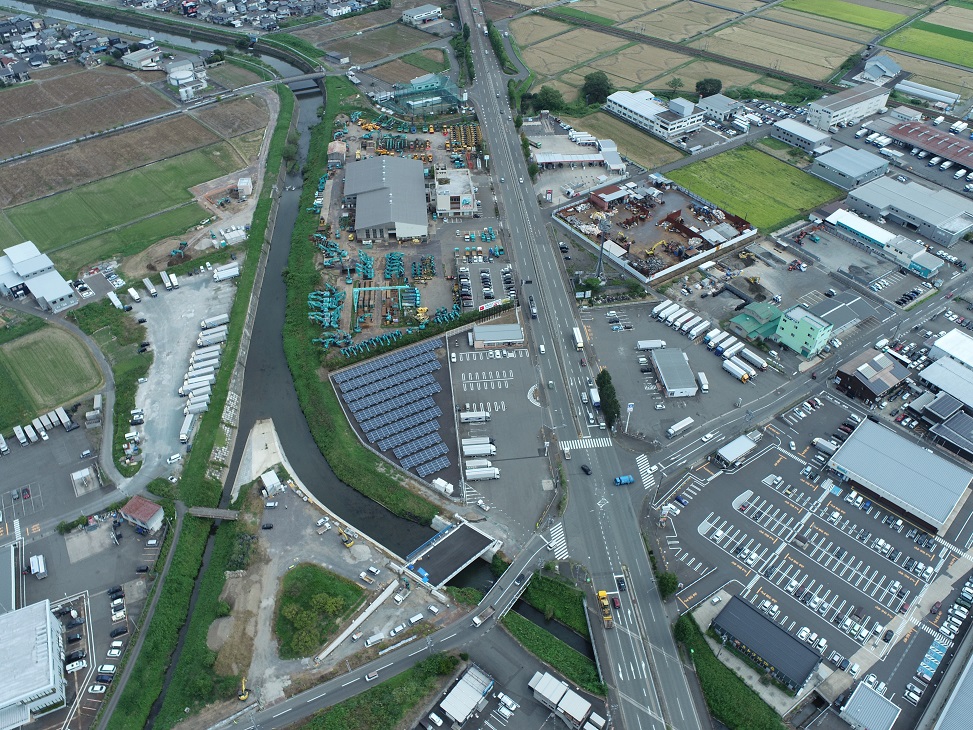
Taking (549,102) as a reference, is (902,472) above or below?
below

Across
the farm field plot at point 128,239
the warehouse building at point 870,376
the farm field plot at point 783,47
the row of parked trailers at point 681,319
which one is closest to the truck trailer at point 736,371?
the row of parked trailers at point 681,319

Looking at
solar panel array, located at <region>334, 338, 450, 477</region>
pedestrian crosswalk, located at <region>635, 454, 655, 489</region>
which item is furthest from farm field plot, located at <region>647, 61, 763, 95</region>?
pedestrian crosswalk, located at <region>635, 454, 655, 489</region>

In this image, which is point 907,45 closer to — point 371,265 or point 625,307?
point 625,307

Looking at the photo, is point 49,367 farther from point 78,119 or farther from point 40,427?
point 78,119

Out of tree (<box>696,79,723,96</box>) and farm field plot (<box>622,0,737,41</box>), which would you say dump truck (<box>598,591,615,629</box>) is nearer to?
tree (<box>696,79,723,96</box>)

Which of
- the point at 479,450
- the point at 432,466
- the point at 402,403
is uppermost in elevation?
the point at 402,403

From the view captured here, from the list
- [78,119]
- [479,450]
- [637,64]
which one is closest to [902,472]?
[479,450]

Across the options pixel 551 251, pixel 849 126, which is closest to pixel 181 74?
pixel 551 251
